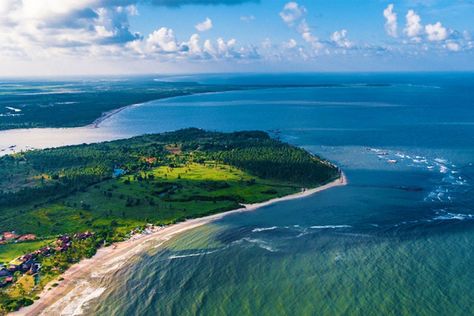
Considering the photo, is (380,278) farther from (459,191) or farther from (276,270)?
(459,191)

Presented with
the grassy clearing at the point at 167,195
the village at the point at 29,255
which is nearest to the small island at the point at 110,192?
the village at the point at 29,255

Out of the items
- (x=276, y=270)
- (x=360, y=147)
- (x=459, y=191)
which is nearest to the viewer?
(x=276, y=270)

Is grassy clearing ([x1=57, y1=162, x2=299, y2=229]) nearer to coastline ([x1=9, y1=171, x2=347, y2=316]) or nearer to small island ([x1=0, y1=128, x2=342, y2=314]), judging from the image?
small island ([x1=0, y1=128, x2=342, y2=314])

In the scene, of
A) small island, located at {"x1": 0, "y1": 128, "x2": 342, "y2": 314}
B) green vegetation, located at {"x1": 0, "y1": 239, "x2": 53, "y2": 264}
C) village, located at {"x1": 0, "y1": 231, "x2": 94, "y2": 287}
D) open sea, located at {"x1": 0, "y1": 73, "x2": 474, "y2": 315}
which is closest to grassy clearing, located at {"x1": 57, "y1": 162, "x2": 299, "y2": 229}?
small island, located at {"x1": 0, "y1": 128, "x2": 342, "y2": 314}

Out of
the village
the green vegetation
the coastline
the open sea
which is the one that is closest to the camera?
the open sea

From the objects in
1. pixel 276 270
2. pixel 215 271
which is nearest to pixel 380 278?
pixel 276 270

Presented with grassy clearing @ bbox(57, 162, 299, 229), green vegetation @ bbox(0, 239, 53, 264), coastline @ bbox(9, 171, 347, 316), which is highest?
grassy clearing @ bbox(57, 162, 299, 229)

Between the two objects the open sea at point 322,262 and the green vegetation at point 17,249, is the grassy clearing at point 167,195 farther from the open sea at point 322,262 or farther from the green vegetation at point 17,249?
the green vegetation at point 17,249
